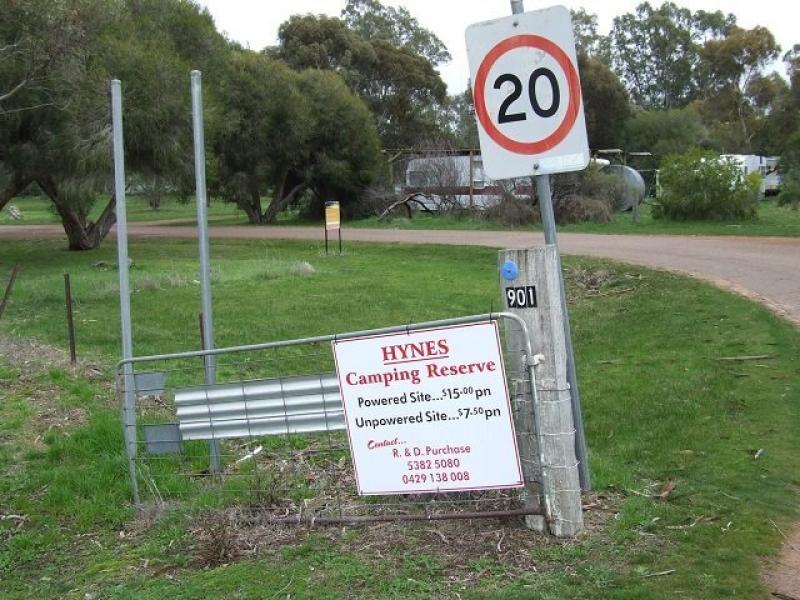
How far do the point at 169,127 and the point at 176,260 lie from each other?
142 inches

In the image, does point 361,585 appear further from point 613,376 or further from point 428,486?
point 613,376

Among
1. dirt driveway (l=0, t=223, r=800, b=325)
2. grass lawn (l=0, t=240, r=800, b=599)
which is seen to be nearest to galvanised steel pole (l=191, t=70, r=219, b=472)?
grass lawn (l=0, t=240, r=800, b=599)

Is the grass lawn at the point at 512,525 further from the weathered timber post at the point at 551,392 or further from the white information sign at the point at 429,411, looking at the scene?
the white information sign at the point at 429,411

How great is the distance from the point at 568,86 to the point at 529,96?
20 cm

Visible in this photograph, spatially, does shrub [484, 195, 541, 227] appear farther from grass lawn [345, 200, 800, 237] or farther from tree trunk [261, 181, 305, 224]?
tree trunk [261, 181, 305, 224]

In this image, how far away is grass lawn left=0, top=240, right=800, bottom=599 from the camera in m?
4.07

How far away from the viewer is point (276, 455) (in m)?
6.14

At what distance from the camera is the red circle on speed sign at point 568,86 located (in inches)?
171

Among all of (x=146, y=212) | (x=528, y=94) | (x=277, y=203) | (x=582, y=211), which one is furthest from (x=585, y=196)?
(x=146, y=212)

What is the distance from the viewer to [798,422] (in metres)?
6.62

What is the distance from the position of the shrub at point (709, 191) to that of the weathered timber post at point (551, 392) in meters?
25.6

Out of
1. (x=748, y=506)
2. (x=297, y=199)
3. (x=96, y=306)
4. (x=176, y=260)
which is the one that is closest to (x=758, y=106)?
(x=297, y=199)

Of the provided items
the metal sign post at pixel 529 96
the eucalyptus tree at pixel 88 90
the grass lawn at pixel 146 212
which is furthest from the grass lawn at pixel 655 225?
the metal sign post at pixel 529 96

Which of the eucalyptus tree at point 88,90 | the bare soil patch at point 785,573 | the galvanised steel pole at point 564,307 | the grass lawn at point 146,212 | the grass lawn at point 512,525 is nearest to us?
the bare soil patch at point 785,573
